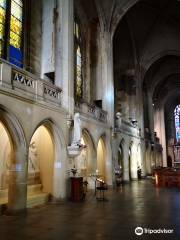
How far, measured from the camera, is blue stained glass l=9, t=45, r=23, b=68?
11039mm

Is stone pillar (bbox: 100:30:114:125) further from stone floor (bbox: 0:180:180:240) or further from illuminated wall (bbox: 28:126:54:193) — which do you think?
stone floor (bbox: 0:180:180:240)

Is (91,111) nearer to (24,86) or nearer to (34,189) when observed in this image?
(34,189)

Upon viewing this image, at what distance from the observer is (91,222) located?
6.37 metres

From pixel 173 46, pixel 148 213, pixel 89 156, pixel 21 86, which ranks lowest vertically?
pixel 148 213

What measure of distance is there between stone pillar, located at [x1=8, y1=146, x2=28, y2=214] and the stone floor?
474mm

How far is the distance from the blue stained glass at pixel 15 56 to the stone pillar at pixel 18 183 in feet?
15.0

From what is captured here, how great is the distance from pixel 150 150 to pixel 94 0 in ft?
61.5

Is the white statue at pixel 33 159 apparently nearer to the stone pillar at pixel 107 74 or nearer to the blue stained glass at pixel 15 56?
the blue stained glass at pixel 15 56

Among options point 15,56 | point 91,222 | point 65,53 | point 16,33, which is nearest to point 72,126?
point 65,53

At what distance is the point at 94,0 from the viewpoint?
1652cm

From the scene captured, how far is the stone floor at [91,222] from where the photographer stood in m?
5.17

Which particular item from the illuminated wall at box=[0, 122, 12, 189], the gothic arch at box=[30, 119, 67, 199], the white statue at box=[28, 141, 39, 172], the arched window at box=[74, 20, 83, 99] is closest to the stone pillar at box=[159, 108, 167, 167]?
the arched window at box=[74, 20, 83, 99]

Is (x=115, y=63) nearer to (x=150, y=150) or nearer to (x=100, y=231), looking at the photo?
(x=150, y=150)

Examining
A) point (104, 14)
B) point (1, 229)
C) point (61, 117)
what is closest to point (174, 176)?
point (61, 117)
